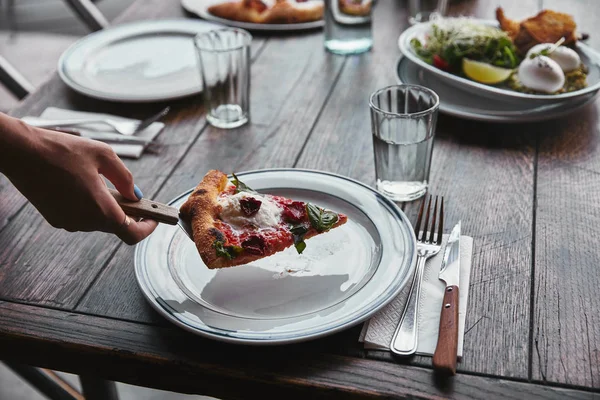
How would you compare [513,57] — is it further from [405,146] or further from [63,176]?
[63,176]

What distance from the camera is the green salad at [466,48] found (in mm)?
1479

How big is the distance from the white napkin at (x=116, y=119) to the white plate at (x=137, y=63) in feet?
0.19

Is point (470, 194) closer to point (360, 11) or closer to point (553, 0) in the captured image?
point (360, 11)

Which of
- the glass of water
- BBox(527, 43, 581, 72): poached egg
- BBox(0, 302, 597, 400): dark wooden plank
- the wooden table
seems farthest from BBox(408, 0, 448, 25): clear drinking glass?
BBox(0, 302, 597, 400): dark wooden plank

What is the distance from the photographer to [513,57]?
148 centimetres

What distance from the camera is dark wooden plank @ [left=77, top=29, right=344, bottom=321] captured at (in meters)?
0.98

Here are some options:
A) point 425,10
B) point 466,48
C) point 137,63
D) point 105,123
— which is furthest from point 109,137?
point 425,10

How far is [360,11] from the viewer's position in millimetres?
1707

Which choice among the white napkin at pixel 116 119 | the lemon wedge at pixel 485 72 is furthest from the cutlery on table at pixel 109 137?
the lemon wedge at pixel 485 72

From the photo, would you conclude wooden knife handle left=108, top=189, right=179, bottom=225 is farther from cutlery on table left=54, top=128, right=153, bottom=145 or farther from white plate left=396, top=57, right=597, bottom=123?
white plate left=396, top=57, right=597, bottom=123

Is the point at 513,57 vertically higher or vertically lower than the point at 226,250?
lower

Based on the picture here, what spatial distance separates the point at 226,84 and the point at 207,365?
76 cm

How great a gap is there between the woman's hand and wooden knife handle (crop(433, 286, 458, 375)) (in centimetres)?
42

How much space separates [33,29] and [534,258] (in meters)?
3.99
